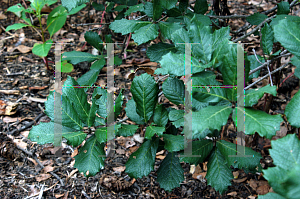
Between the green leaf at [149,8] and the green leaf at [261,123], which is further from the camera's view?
the green leaf at [149,8]

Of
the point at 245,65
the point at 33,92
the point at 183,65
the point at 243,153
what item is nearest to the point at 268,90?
the point at 245,65

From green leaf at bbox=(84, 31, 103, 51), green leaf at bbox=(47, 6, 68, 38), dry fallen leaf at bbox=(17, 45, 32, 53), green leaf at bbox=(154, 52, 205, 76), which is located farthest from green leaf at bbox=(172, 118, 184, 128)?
dry fallen leaf at bbox=(17, 45, 32, 53)

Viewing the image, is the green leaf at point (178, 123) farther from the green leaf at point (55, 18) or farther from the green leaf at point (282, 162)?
the green leaf at point (55, 18)

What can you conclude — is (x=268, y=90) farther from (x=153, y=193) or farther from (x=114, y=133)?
(x=153, y=193)

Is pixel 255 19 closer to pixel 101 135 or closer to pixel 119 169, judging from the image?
pixel 101 135

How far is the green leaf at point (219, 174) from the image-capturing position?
47.7 inches

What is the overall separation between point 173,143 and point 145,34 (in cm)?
56

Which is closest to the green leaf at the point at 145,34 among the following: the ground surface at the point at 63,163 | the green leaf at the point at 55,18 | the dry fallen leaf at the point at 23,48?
the ground surface at the point at 63,163

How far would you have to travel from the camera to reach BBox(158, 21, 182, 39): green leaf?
141 cm

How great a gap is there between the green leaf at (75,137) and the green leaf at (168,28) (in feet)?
2.22

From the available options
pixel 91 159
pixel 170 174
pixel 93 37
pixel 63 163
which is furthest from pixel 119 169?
pixel 93 37

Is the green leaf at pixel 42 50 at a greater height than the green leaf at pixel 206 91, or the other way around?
the green leaf at pixel 206 91

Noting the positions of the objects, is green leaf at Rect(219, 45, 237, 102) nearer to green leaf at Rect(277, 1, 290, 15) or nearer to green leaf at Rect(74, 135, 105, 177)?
green leaf at Rect(74, 135, 105, 177)

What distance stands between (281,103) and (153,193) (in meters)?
1.40
